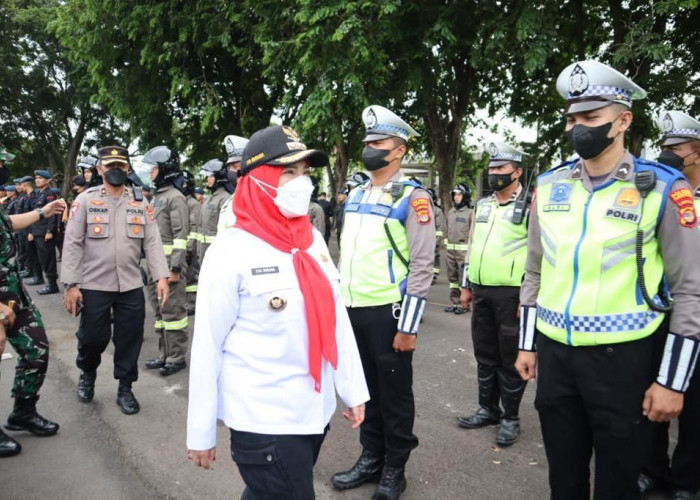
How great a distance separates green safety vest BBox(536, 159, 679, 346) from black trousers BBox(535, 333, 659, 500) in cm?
8

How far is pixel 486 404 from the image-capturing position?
4531mm

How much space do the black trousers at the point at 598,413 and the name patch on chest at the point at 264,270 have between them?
1316 mm

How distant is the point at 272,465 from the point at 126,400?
128 inches

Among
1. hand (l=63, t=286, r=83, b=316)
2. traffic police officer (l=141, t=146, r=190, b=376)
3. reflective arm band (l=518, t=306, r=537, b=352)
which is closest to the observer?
reflective arm band (l=518, t=306, r=537, b=352)

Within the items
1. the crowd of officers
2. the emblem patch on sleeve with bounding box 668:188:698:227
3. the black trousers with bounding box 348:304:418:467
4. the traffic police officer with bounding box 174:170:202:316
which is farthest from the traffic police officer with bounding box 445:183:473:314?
the emblem patch on sleeve with bounding box 668:188:698:227

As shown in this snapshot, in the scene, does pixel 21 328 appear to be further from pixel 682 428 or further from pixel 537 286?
pixel 682 428

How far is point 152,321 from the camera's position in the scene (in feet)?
27.7

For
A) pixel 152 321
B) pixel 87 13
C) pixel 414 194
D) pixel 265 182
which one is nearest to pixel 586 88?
pixel 414 194

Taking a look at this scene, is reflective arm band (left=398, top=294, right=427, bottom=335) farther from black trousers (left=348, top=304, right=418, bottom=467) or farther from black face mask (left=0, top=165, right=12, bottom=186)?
black face mask (left=0, top=165, right=12, bottom=186)

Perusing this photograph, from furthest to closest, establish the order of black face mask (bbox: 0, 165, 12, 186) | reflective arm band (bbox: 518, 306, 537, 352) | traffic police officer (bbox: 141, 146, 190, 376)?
traffic police officer (bbox: 141, 146, 190, 376), black face mask (bbox: 0, 165, 12, 186), reflective arm band (bbox: 518, 306, 537, 352)

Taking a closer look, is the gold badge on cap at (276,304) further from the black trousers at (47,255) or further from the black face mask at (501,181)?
the black trousers at (47,255)

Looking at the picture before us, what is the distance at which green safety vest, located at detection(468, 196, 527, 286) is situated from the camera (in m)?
4.14

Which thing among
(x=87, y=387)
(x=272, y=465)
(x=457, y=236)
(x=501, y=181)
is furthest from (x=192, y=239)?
(x=272, y=465)

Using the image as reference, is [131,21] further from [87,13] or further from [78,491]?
[78,491]
